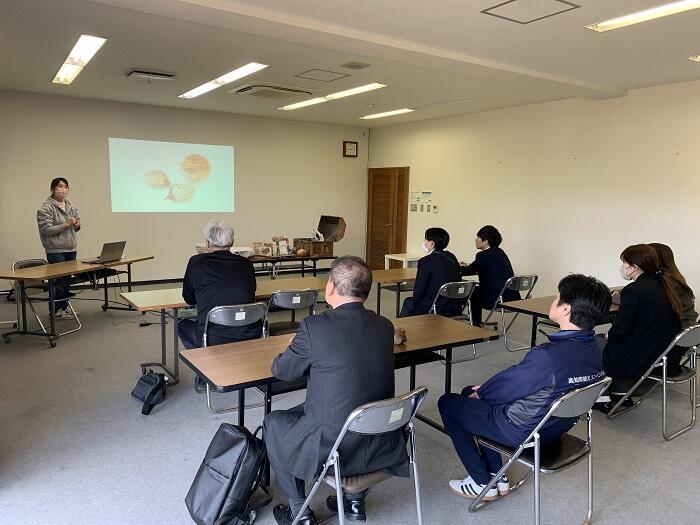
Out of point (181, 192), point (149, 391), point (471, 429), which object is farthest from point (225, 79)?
point (471, 429)

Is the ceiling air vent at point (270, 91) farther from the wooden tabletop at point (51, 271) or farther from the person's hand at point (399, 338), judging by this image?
the person's hand at point (399, 338)

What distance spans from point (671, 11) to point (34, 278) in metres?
5.14

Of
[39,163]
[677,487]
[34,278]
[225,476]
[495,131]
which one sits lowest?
[677,487]

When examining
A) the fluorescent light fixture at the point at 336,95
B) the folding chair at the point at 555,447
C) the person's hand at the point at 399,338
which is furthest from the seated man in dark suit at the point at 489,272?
the folding chair at the point at 555,447

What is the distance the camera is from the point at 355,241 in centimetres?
1007

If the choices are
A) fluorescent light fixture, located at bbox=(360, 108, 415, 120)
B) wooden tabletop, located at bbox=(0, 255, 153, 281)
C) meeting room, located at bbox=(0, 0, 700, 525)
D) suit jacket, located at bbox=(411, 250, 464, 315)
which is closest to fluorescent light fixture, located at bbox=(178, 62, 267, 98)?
meeting room, located at bbox=(0, 0, 700, 525)

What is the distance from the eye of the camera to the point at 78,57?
4961 mm

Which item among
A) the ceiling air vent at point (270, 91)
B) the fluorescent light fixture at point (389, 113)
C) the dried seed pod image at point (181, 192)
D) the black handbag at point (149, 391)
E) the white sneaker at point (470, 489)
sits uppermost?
the fluorescent light fixture at point (389, 113)

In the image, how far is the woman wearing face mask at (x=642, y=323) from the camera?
10.3ft

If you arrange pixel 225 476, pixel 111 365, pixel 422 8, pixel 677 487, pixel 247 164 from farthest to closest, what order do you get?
1. pixel 247 164
2. pixel 111 365
3. pixel 422 8
4. pixel 677 487
5. pixel 225 476

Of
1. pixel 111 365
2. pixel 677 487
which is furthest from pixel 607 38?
pixel 111 365

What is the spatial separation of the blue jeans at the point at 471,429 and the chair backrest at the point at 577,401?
0.35 meters

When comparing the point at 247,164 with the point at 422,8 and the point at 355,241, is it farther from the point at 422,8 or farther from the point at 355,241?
the point at 422,8

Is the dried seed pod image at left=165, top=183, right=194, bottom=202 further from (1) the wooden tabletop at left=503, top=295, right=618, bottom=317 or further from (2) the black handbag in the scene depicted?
(1) the wooden tabletop at left=503, top=295, right=618, bottom=317
